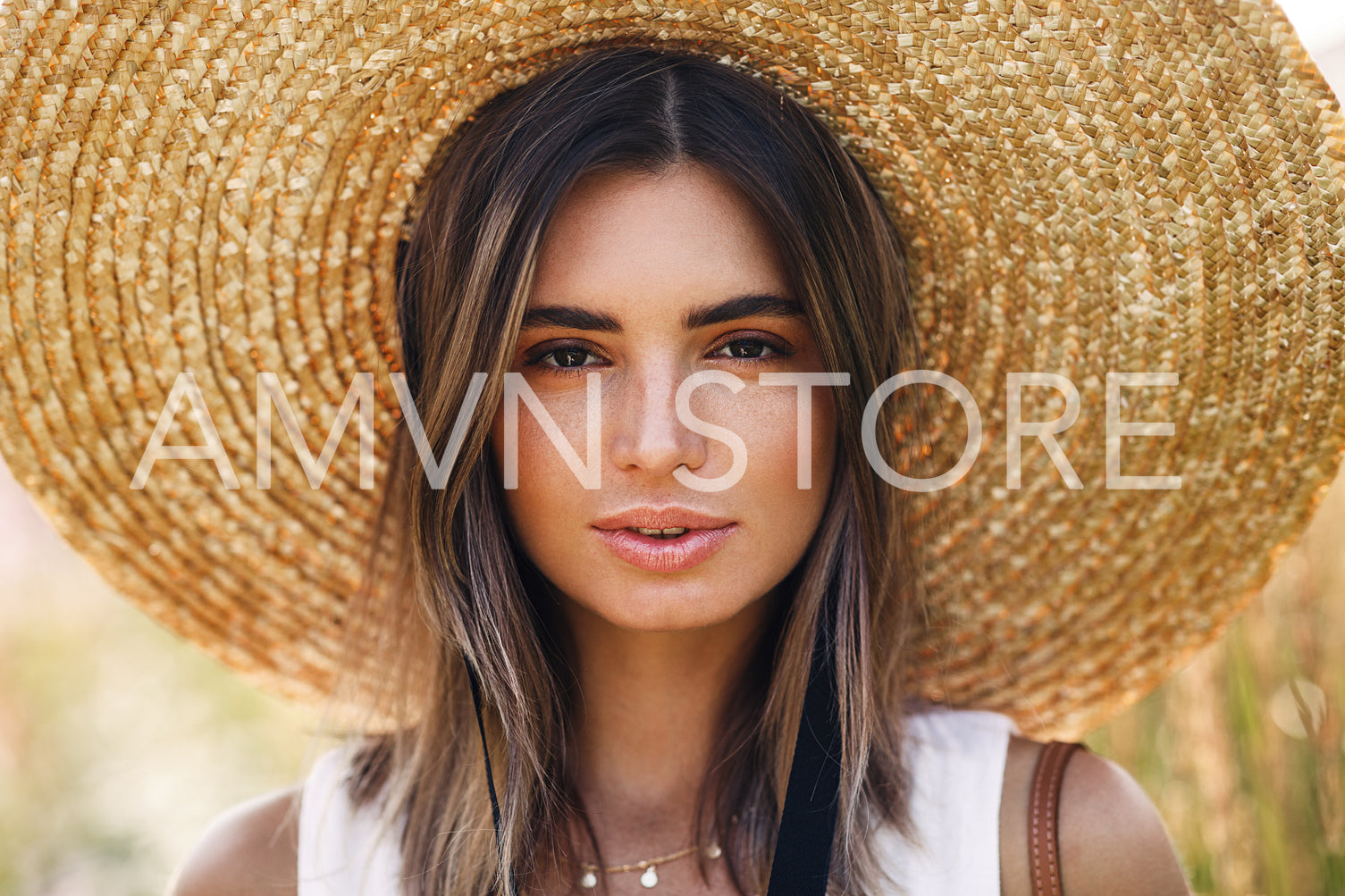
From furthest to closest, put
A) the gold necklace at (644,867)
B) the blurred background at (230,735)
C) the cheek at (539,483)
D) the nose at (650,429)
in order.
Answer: the blurred background at (230,735) < the gold necklace at (644,867) < the cheek at (539,483) < the nose at (650,429)

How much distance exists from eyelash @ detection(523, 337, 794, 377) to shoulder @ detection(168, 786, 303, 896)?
0.89 meters

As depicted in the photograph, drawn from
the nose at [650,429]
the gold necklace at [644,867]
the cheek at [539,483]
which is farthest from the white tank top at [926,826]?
the nose at [650,429]

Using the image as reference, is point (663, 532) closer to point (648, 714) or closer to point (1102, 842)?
point (648, 714)

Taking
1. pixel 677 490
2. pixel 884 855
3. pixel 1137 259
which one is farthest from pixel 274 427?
pixel 1137 259

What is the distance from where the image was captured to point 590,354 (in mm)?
1552

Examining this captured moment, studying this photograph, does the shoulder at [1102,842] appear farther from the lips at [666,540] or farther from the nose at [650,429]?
the nose at [650,429]

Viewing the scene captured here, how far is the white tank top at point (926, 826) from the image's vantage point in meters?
1.63

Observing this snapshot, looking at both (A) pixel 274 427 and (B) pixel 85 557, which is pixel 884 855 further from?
(B) pixel 85 557

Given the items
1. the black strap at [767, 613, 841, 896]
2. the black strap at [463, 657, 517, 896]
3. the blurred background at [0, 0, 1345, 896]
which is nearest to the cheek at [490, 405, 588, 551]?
the black strap at [463, 657, 517, 896]

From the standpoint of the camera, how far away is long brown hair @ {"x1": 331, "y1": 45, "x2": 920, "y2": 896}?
1.53m

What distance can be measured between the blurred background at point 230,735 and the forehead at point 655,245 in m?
1.48

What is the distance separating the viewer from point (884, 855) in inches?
65.0

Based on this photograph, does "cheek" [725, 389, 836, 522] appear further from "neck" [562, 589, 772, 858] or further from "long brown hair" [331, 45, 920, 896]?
"neck" [562, 589, 772, 858]

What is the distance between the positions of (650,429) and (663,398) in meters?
0.05
